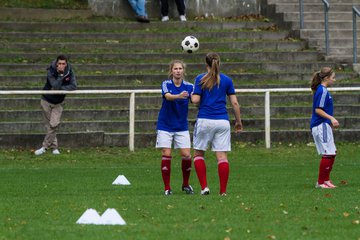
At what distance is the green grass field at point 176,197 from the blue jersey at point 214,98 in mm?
1066

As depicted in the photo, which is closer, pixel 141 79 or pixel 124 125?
pixel 124 125

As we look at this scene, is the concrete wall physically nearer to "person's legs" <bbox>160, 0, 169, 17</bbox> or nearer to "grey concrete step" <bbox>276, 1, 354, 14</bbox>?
"person's legs" <bbox>160, 0, 169, 17</bbox>

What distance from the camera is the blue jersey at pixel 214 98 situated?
14.6 meters

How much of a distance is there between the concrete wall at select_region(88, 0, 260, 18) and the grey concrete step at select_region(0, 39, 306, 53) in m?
2.69

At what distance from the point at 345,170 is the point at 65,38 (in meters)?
11.4

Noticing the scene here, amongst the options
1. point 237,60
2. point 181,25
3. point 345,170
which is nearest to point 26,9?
point 181,25

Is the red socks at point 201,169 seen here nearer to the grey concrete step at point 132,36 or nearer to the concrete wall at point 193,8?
the grey concrete step at point 132,36

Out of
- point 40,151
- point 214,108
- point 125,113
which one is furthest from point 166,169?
point 125,113

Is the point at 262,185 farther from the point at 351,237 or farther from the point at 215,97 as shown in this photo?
the point at 351,237

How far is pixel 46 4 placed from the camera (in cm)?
3066

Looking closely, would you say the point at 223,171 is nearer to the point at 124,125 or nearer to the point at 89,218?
the point at 89,218

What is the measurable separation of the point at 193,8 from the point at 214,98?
16937 mm

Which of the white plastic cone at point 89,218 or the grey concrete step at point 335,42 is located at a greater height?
the grey concrete step at point 335,42

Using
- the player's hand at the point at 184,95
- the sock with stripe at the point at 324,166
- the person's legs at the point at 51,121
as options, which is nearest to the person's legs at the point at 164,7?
the person's legs at the point at 51,121
